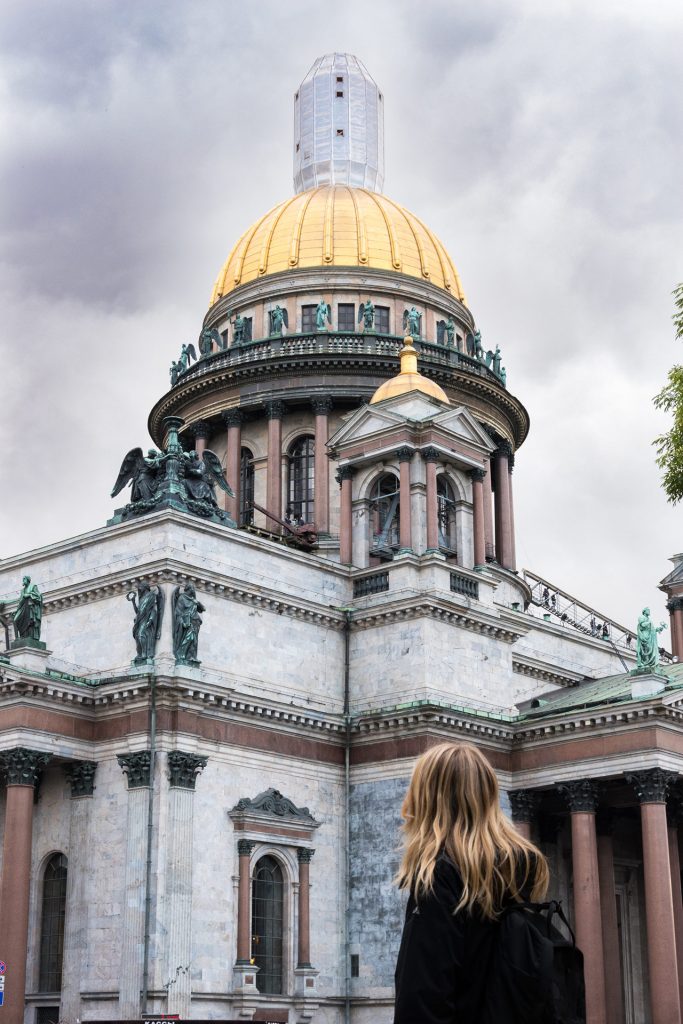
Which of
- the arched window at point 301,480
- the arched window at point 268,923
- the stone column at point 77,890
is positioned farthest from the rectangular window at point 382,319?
the stone column at point 77,890

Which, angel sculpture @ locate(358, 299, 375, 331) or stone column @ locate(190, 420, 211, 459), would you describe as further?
stone column @ locate(190, 420, 211, 459)

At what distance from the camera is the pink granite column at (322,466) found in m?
52.8

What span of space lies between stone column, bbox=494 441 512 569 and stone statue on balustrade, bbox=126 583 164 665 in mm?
22876

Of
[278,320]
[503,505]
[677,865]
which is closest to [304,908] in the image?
[677,865]

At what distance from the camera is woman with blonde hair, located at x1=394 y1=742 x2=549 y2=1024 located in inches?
212

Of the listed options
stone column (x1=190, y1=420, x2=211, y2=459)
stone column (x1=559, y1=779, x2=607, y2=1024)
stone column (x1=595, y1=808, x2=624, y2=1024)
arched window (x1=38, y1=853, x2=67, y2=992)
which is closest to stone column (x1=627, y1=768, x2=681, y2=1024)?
stone column (x1=559, y1=779, x2=607, y2=1024)

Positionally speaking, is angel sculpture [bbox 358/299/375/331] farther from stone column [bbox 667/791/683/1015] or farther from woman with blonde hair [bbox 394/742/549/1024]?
woman with blonde hair [bbox 394/742/549/1024]

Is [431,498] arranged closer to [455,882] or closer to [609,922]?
[609,922]

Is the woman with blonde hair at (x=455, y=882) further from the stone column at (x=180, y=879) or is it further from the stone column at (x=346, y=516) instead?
the stone column at (x=346, y=516)

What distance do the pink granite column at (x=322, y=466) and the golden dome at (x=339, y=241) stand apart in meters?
7.31

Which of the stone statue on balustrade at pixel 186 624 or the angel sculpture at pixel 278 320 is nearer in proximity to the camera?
the stone statue on balustrade at pixel 186 624

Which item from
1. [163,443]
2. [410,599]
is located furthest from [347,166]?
[410,599]

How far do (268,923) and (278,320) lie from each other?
88.0 ft

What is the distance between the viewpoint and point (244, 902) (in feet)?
119
